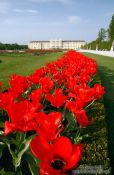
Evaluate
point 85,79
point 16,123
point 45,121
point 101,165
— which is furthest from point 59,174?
point 85,79

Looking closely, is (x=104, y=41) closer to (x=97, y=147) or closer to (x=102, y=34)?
(x=102, y=34)

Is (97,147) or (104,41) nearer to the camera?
(97,147)

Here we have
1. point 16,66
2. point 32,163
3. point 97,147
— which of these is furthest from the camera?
point 16,66

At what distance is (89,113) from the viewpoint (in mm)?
6117

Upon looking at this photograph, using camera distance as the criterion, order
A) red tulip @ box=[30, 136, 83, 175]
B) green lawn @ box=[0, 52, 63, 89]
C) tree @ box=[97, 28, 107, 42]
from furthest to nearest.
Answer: tree @ box=[97, 28, 107, 42], green lawn @ box=[0, 52, 63, 89], red tulip @ box=[30, 136, 83, 175]

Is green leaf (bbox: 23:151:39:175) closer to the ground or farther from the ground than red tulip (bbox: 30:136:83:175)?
closer to the ground

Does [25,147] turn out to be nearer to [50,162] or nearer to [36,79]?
[50,162]

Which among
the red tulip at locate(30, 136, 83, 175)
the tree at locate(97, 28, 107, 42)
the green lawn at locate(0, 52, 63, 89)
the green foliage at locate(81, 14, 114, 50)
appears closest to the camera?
the red tulip at locate(30, 136, 83, 175)

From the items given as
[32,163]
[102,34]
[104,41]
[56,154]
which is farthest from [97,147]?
[102,34]

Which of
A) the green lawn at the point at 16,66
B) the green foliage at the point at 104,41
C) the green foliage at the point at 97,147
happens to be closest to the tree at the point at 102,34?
the green foliage at the point at 104,41

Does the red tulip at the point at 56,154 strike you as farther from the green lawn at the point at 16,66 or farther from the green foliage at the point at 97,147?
the green lawn at the point at 16,66

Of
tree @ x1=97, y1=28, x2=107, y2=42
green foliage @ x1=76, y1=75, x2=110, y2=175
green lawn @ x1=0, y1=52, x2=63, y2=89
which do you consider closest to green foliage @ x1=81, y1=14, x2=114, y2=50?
tree @ x1=97, y1=28, x2=107, y2=42

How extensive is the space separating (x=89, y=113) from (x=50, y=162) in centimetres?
450

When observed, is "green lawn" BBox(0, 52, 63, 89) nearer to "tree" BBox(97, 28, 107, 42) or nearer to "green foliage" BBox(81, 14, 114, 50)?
"green foliage" BBox(81, 14, 114, 50)
